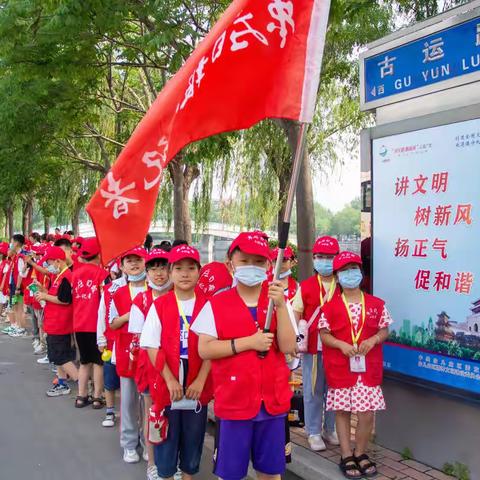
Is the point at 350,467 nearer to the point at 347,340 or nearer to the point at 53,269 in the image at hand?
the point at 347,340

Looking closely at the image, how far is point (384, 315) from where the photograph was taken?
3.98 metres

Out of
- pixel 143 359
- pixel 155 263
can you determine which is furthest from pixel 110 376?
pixel 155 263

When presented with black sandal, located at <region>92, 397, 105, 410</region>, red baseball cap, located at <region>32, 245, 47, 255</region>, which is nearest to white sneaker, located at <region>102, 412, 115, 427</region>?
black sandal, located at <region>92, 397, 105, 410</region>

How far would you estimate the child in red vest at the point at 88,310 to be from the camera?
587 centimetres

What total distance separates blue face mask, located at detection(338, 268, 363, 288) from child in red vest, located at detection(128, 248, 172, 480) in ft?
4.07

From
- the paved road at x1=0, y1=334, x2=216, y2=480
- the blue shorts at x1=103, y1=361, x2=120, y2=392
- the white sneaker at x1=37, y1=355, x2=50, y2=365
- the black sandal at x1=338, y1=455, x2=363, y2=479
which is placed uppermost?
the blue shorts at x1=103, y1=361, x2=120, y2=392

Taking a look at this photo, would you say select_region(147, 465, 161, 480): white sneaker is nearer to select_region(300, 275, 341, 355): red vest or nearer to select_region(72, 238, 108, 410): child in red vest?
select_region(300, 275, 341, 355): red vest

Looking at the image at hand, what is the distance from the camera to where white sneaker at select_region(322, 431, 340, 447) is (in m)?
4.65

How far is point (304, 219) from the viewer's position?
6.76 meters

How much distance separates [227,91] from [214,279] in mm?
1544

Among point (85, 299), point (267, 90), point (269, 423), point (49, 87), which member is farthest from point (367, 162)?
point (49, 87)

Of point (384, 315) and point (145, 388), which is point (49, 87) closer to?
point (145, 388)

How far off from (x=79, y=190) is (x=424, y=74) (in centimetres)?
1861

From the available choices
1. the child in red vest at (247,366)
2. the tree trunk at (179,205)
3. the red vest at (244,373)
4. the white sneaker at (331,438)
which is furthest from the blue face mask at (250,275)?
the tree trunk at (179,205)
